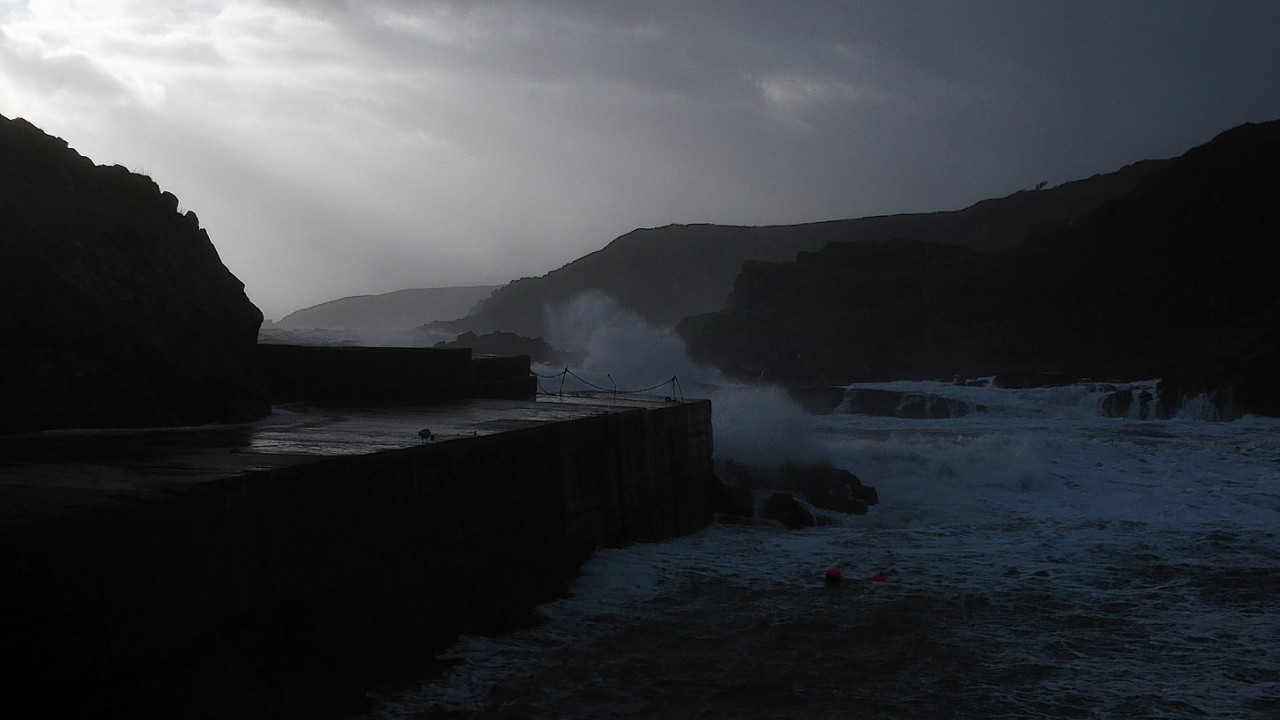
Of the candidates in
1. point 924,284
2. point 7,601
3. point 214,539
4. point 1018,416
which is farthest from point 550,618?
point 924,284

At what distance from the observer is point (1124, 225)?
48.6m

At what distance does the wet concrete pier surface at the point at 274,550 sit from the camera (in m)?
4.38

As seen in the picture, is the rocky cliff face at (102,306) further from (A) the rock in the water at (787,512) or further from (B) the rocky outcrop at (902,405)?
(B) the rocky outcrop at (902,405)

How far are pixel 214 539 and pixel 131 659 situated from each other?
0.75 meters

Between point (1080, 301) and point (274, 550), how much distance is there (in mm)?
45721

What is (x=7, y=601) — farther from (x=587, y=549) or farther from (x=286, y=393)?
(x=286, y=393)

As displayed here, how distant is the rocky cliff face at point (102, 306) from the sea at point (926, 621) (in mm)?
4014

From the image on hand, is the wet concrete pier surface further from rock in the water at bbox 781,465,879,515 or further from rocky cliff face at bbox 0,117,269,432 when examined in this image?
rock in the water at bbox 781,465,879,515

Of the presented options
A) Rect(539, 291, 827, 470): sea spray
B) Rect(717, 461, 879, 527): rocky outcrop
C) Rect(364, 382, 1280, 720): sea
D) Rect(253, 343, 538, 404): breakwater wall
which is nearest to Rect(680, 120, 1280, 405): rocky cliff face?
Rect(539, 291, 827, 470): sea spray

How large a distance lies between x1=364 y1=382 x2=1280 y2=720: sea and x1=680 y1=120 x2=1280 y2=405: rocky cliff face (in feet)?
84.3

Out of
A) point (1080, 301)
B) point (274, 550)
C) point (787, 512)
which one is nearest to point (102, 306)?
point (274, 550)

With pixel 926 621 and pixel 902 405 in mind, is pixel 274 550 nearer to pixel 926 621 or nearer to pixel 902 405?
pixel 926 621

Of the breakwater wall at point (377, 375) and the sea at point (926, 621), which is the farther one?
the breakwater wall at point (377, 375)

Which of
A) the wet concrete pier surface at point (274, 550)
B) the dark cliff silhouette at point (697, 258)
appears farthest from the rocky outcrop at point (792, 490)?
the dark cliff silhouette at point (697, 258)
